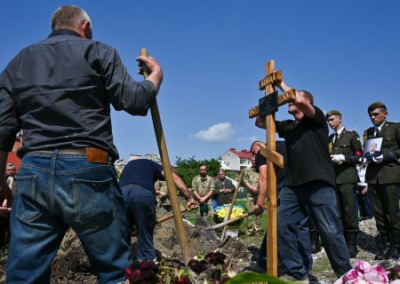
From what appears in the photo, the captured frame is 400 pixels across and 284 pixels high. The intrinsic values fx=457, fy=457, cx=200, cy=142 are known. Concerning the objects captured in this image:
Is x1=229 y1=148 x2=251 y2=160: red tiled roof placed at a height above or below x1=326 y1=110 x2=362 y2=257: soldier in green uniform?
above

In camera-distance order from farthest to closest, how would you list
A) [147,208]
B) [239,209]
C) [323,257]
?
[239,209] < [323,257] < [147,208]

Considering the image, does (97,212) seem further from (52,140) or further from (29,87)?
(29,87)

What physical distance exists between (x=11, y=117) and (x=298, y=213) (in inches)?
130

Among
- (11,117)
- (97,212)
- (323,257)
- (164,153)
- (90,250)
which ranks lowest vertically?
(323,257)

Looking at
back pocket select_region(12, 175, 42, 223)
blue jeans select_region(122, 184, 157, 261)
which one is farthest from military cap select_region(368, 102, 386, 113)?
back pocket select_region(12, 175, 42, 223)

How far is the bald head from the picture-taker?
2684 millimetres

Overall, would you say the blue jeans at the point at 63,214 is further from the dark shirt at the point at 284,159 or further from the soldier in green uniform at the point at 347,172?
the soldier in green uniform at the point at 347,172

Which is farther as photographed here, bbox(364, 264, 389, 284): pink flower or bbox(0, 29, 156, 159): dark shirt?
bbox(0, 29, 156, 159): dark shirt

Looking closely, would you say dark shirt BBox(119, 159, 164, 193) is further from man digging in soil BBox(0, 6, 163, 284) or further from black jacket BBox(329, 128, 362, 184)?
man digging in soil BBox(0, 6, 163, 284)

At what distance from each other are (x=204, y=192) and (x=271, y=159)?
393 inches

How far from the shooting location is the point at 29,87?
246cm

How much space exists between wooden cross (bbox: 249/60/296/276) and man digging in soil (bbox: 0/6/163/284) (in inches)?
56.1

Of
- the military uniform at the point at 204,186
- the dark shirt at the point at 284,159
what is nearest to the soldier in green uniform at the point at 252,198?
the military uniform at the point at 204,186

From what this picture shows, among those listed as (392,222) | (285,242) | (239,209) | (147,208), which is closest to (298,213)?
(285,242)
